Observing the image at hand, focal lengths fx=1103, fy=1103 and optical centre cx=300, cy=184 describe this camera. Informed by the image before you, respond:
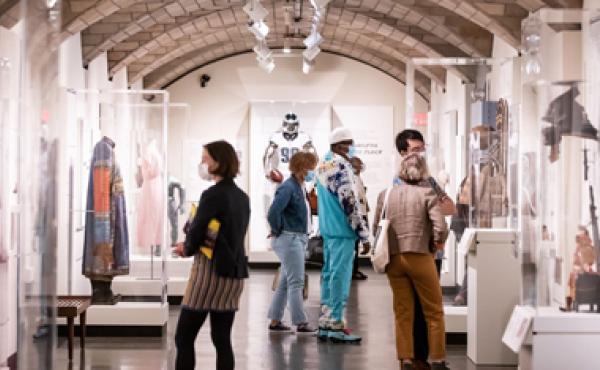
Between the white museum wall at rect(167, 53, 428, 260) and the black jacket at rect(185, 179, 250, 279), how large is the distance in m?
12.6

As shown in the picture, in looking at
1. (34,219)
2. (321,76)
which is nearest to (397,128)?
(321,76)

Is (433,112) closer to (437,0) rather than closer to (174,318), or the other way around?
(437,0)

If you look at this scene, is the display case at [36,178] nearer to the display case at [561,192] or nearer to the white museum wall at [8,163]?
the white museum wall at [8,163]

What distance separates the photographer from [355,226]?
8.09 meters

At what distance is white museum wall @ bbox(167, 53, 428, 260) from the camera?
1853 cm

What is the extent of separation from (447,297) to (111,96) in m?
3.19

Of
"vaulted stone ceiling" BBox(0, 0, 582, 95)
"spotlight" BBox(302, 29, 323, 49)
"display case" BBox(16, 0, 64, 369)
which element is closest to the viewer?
"display case" BBox(16, 0, 64, 369)

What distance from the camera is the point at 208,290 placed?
5883mm

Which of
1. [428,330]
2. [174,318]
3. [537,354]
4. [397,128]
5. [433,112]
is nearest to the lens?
[537,354]

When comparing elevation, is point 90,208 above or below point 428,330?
above

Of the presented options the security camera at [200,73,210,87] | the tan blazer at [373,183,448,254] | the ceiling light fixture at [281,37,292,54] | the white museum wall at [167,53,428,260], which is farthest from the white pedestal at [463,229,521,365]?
the security camera at [200,73,210,87]

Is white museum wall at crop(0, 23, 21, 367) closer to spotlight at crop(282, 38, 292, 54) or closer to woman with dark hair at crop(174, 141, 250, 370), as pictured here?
woman with dark hair at crop(174, 141, 250, 370)

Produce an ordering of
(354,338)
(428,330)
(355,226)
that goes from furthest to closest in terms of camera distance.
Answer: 1. (354,338)
2. (355,226)
3. (428,330)

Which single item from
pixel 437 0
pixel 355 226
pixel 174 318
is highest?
pixel 437 0
